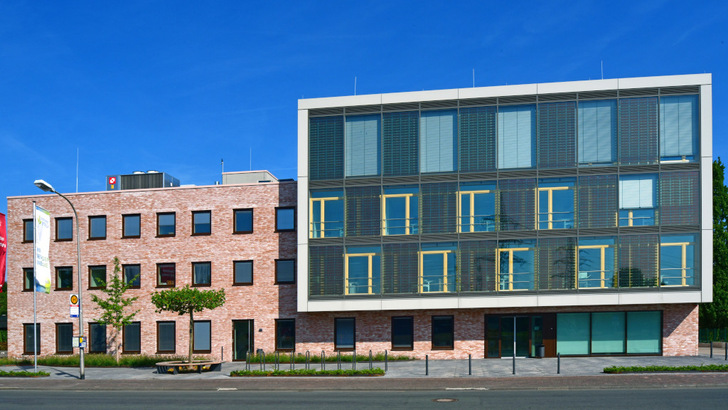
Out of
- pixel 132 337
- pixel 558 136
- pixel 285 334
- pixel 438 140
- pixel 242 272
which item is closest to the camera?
pixel 558 136

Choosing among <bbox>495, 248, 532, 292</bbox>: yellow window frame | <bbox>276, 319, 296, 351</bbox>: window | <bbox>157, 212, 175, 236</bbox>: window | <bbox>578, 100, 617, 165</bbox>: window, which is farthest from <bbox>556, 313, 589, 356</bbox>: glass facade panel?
<bbox>157, 212, 175, 236</bbox>: window

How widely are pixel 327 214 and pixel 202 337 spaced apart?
35.5ft

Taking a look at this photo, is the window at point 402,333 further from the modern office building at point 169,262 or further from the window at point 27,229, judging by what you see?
the window at point 27,229

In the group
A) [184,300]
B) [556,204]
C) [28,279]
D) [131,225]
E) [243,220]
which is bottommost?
[184,300]

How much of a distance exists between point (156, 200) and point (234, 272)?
660 cm

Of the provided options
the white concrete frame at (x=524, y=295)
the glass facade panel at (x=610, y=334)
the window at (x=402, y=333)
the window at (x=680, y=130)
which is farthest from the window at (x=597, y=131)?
the window at (x=402, y=333)

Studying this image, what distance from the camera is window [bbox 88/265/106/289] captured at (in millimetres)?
41625

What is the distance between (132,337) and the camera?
135ft

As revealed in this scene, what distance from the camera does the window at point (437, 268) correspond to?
35.9m

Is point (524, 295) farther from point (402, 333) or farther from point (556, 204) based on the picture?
point (402, 333)

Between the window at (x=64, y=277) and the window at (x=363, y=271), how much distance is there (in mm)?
17945

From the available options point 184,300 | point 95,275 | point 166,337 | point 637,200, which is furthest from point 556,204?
point 95,275

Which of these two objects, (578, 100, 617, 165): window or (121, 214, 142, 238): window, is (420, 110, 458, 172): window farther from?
(121, 214, 142, 238): window

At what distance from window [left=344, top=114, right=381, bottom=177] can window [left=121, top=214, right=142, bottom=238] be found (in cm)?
1380
